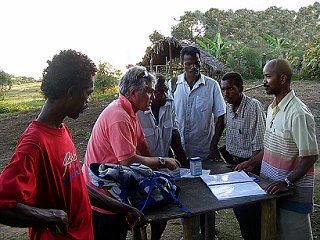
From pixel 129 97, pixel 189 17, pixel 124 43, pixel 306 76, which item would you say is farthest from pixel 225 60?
pixel 129 97

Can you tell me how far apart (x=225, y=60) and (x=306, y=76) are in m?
4.20

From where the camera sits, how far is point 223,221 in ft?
14.5

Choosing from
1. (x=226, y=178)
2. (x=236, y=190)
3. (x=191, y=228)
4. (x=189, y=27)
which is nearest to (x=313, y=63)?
(x=189, y=27)

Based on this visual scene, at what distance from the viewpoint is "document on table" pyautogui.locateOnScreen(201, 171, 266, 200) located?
99.0 inches

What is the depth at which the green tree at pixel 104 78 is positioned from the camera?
16438 millimetres

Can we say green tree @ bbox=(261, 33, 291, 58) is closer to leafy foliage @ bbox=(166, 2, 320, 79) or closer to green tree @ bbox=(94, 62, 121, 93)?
leafy foliage @ bbox=(166, 2, 320, 79)

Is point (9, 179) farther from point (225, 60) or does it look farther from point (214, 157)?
point (225, 60)

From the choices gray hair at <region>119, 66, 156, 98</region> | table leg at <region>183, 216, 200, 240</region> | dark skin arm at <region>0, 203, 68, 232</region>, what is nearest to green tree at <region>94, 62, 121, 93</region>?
gray hair at <region>119, 66, 156, 98</region>

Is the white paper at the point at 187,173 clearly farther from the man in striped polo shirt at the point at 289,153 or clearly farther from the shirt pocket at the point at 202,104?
the shirt pocket at the point at 202,104

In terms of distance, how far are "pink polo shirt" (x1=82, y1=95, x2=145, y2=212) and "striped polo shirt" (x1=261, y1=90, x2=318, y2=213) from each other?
0.98m

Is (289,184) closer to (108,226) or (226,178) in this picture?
(226,178)

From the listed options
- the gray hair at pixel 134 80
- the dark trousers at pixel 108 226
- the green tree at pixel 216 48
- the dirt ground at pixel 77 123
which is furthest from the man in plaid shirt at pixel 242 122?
the green tree at pixel 216 48

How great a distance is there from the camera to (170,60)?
14141mm

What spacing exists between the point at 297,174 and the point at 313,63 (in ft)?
57.2
